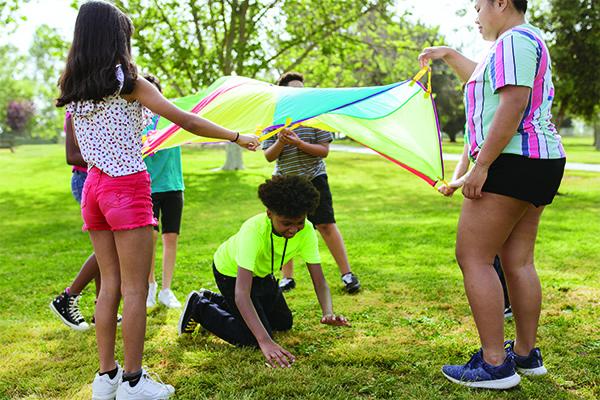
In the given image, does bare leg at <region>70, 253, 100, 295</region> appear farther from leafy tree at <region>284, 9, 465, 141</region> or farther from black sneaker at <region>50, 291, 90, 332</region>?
leafy tree at <region>284, 9, 465, 141</region>

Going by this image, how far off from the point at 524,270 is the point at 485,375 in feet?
1.91

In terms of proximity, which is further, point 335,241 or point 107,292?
point 335,241

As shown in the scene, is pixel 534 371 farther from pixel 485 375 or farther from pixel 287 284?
pixel 287 284

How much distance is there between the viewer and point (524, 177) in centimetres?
275

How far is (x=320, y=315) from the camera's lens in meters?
4.29

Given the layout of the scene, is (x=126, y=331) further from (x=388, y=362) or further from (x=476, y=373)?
(x=476, y=373)

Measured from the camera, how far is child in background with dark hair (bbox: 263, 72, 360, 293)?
15.7ft

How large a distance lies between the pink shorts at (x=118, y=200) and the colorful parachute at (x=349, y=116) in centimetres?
88

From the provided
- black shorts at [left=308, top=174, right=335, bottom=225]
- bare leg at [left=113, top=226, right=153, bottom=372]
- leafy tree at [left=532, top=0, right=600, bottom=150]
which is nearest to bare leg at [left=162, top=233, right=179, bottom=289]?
black shorts at [left=308, top=174, right=335, bottom=225]

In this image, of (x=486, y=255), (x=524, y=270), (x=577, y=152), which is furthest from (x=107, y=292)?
(x=577, y=152)

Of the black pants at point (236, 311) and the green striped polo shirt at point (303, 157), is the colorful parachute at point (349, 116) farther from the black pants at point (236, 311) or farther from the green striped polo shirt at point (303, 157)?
the black pants at point (236, 311)

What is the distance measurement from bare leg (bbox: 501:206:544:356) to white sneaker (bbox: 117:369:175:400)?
6.06 feet

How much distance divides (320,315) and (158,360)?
1279 mm

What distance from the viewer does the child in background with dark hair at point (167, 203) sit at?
4605 millimetres
